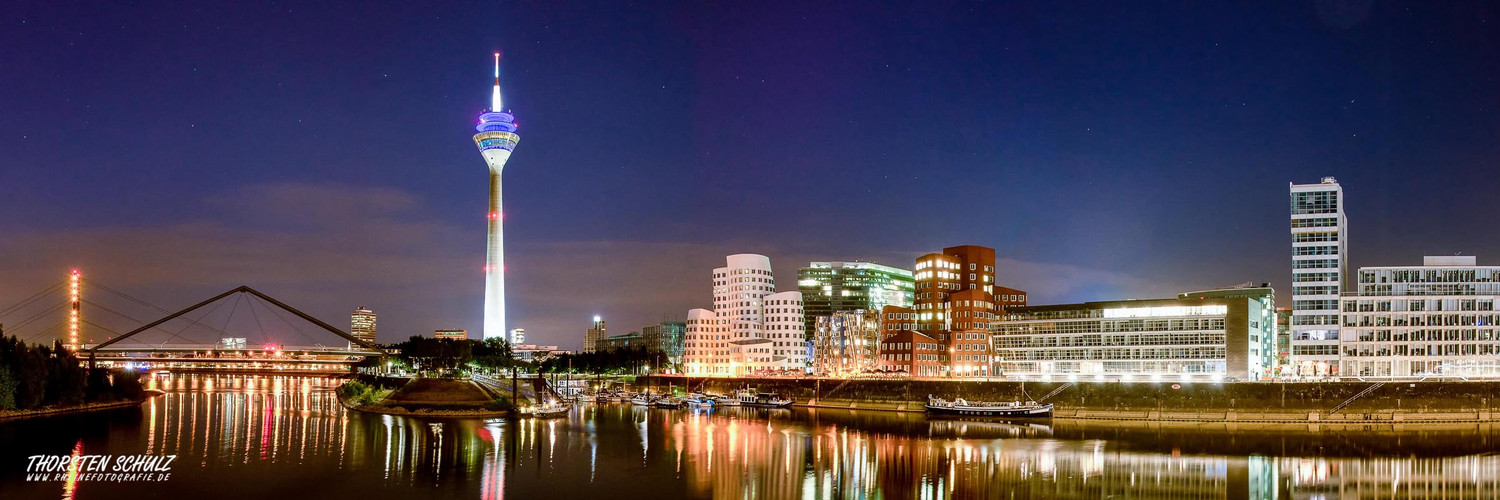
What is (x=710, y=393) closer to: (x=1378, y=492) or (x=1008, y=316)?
(x=1008, y=316)

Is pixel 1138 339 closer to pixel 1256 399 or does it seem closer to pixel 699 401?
pixel 1256 399

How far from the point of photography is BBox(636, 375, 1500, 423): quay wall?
81.9 m

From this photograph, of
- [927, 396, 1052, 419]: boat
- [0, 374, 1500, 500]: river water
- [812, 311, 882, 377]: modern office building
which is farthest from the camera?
[812, 311, 882, 377]: modern office building

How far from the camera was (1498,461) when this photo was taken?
5747 cm

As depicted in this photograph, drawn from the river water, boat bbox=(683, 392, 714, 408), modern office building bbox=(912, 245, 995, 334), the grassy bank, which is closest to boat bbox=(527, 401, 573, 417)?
the grassy bank

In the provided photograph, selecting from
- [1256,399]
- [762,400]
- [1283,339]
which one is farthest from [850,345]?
[1256,399]

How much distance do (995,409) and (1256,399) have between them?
71.0 ft

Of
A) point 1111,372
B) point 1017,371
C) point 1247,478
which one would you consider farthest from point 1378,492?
point 1017,371

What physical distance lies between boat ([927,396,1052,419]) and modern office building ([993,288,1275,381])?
730 centimetres

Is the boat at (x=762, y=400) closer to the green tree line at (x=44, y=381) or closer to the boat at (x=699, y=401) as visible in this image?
the boat at (x=699, y=401)

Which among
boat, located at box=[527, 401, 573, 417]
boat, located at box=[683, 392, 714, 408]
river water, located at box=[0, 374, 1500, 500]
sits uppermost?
river water, located at box=[0, 374, 1500, 500]

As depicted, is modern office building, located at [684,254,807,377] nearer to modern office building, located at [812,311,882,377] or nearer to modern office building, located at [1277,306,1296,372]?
modern office building, located at [812,311,882,377]

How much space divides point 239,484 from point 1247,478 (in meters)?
50.3

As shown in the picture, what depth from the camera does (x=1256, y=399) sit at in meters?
84.4
